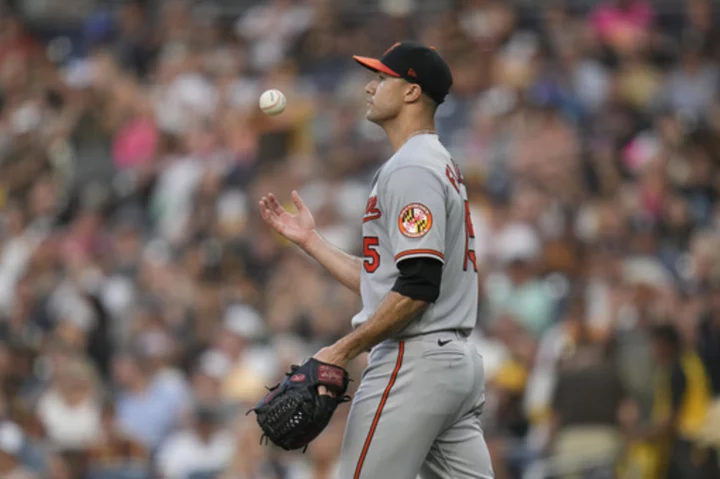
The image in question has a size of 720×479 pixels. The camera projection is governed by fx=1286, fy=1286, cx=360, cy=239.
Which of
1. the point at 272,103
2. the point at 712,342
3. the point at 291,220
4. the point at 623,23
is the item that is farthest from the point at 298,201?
the point at 623,23

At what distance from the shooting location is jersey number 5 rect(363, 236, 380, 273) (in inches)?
201

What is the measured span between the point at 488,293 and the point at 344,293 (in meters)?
1.22

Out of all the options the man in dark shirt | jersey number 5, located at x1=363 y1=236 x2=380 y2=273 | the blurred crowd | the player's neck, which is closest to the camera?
jersey number 5, located at x1=363 y1=236 x2=380 y2=273

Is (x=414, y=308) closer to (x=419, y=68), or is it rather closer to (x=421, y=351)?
(x=421, y=351)

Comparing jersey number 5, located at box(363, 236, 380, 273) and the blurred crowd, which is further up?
jersey number 5, located at box(363, 236, 380, 273)

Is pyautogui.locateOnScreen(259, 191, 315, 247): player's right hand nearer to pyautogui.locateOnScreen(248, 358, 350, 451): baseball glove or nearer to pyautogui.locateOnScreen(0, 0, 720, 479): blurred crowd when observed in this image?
pyautogui.locateOnScreen(248, 358, 350, 451): baseball glove

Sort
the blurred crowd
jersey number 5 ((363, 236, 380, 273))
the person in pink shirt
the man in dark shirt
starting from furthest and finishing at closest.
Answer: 1. the person in pink shirt
2. the man in dark shirt
3. the blurred crowd
4. jersey number 5 ((363, 236, 380, 273))

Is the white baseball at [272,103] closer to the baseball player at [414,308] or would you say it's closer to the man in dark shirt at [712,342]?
the baseball player at [414,308]

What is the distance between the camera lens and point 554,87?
12883mm

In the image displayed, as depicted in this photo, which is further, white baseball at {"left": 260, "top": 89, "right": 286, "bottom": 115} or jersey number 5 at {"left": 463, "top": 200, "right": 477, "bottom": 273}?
white baseball at {"left": 260, "top": 89, "right": 286, "bottom": 115}

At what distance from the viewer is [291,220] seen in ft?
18.6

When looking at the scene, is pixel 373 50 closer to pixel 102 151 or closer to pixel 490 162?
pixel 490 162

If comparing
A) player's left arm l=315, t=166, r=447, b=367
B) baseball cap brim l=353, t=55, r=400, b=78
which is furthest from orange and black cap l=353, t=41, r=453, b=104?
player's left arm l=315, t=166, r=447, b=367

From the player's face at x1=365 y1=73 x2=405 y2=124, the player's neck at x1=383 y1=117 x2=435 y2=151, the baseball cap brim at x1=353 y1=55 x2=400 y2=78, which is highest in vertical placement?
the baseball cap brim at x1=353 y1=55 x2=400 y2=78
